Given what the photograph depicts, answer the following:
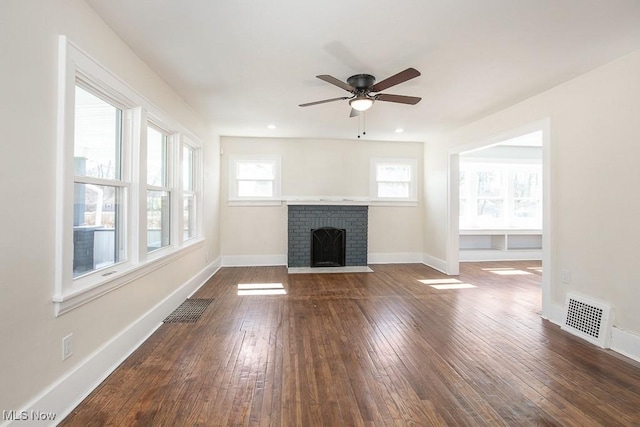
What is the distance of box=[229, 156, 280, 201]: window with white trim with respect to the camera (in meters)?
6.06

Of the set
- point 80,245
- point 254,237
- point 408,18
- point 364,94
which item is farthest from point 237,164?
point 408,18

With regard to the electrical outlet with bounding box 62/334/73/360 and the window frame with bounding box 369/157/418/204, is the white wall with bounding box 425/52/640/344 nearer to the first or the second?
the window frame with bounding box 369/157/418/204

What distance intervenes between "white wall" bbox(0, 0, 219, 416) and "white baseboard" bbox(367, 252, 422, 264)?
5.01 meters

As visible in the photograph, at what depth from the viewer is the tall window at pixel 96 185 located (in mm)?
2055

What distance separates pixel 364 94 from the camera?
2977mm

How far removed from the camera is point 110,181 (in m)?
2.37

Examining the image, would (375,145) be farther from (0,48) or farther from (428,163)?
(0,48)

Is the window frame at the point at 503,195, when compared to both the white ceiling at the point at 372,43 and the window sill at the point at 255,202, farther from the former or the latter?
the window sill at the point at 255,202

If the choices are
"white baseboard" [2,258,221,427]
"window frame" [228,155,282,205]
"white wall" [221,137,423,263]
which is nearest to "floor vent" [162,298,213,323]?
"white baseboard" [2,258,221,427]

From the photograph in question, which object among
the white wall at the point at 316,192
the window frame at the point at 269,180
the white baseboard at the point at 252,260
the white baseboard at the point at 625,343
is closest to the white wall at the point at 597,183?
the white baseboard at the point at 625,343

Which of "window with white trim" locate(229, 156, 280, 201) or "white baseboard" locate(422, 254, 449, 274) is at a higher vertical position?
"window with white trim" locate(229, 156, 280, 201)

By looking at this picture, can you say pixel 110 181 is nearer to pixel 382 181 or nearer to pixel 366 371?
pixel 366 371

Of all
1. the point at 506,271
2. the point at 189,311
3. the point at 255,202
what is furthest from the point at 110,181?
the point at 506,271

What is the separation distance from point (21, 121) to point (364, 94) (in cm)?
252
